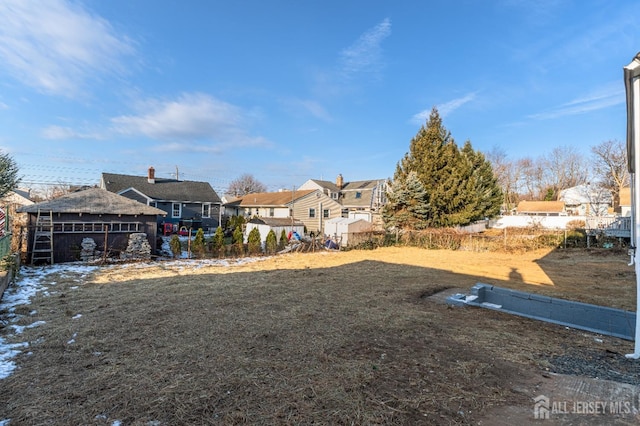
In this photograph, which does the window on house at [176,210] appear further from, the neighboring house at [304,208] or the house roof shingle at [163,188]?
the neighboring house at [304,208]

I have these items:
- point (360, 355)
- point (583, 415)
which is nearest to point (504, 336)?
point (583, 415)

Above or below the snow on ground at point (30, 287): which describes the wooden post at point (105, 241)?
above

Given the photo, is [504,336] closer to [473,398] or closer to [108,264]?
[473,398]

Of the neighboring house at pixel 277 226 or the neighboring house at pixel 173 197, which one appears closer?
the neighboring house at pixel 277 226

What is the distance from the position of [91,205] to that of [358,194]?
85.1 feet

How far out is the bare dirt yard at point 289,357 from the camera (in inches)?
115

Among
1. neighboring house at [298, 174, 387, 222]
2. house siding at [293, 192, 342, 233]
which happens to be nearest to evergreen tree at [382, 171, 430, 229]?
neighboring house at [298, 174, 387, 222]

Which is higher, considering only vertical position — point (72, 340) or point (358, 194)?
point (358, 194)

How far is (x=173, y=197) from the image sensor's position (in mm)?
26141

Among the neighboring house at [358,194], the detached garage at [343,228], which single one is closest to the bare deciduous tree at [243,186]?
the neighboring house at [358,194]

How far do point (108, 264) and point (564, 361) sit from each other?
47.0 feet

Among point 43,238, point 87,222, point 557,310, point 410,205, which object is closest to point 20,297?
point 43,238

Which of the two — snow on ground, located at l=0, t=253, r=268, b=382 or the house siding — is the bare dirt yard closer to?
snow on ground, located at l=0, t=253, r=268, b=382

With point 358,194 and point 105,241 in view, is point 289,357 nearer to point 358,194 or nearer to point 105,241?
point 105,241
